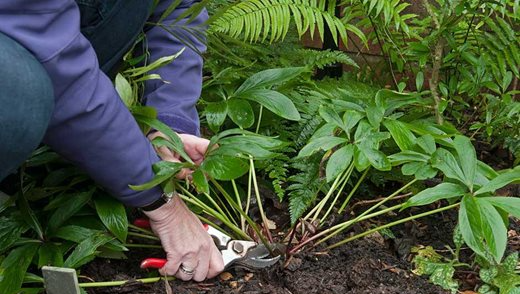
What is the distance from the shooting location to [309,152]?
1.55m

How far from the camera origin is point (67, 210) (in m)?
1.55

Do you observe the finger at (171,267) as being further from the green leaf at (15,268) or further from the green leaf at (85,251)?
the green leaf at (15,268)

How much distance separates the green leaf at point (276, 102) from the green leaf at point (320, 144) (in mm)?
94

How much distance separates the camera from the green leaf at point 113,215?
1.50m

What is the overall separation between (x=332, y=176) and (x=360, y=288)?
271 mm

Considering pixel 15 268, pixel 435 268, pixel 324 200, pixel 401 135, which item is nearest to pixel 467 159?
pixel 401 135

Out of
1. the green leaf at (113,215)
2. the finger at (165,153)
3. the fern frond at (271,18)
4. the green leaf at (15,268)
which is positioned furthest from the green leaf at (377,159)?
the green leaf at (15,268)

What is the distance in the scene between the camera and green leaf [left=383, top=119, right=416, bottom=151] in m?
1.58

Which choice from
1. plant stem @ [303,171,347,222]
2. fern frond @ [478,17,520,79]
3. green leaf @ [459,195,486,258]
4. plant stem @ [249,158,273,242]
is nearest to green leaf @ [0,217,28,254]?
plant stem @ [249,158,273,242]

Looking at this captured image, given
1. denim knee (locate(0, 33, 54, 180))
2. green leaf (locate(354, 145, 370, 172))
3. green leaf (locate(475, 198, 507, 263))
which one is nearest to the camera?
denim knee (locate(0, 33, 54, 180))

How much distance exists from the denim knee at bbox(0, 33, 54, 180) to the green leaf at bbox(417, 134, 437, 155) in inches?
31.5

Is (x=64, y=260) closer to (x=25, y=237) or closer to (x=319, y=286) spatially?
(x=25, y=237)

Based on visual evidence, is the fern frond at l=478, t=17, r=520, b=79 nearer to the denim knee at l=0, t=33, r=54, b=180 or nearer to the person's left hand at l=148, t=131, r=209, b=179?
the person's left hand at l=148, t=131, r=209, b=179

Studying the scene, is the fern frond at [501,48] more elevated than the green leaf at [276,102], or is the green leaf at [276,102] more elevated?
the fern frond at [501,48]
